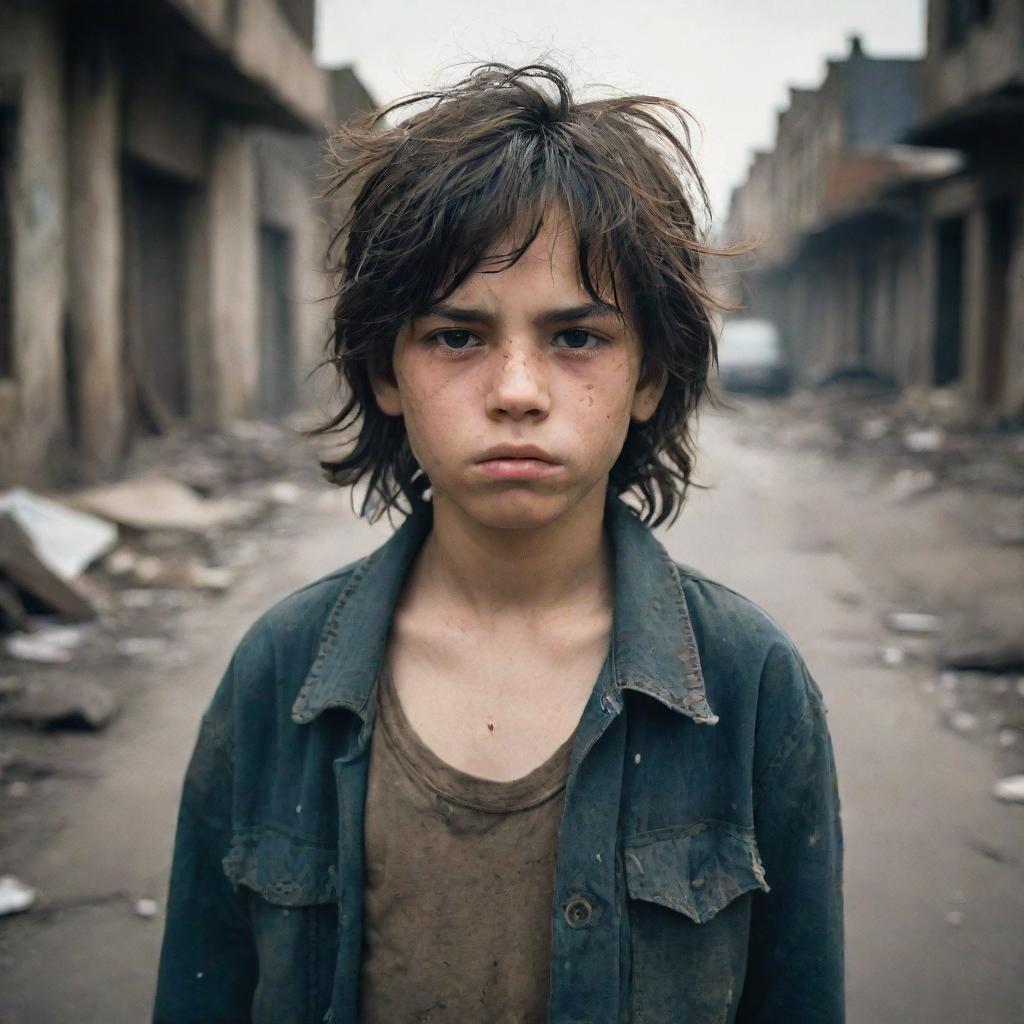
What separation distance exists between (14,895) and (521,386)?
2.06 m

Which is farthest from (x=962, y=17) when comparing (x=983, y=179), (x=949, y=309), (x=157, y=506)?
(x=157, y=506)

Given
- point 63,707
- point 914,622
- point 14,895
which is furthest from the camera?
point 914,622

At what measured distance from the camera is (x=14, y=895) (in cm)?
256

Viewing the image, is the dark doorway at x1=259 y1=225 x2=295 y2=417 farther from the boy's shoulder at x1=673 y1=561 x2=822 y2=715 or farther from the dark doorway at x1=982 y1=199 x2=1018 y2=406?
the boy's shoulder at x1=673 y1=561 x2=822 y2=715

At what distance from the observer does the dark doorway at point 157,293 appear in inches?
366

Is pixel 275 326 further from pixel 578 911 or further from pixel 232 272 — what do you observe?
pixel 578 911

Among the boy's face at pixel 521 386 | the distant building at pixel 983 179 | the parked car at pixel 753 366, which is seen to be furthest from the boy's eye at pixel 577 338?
the parked car at pixel 753 366

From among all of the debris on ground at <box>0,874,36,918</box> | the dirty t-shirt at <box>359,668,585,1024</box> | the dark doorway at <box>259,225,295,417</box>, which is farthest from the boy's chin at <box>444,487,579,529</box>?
the dark doorway at <box>259,225,295,417</box>

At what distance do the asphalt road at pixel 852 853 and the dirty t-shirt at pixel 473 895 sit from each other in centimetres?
122

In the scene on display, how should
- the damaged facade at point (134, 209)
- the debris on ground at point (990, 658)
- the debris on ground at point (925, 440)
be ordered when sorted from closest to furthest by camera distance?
the debris on ground at point (990, 658) → the damaged facade at point (134, 209) → the debris on ground at point (925, 440)

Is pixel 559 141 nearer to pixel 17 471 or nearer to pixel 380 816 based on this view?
pixel 380 816

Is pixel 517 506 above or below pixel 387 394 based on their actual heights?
below

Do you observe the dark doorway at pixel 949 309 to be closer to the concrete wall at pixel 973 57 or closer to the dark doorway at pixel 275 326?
the concrete wall at pixel 973 57

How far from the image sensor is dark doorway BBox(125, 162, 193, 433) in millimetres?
9289
